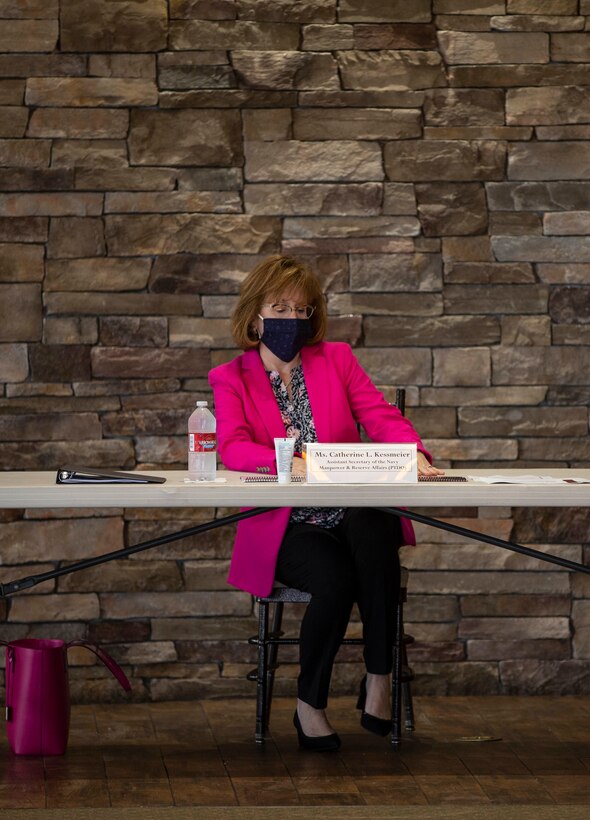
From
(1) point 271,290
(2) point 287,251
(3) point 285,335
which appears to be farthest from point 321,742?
(2) point 287,251

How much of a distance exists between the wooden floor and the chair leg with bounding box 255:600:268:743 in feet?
0.16

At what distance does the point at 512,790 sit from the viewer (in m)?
2.72

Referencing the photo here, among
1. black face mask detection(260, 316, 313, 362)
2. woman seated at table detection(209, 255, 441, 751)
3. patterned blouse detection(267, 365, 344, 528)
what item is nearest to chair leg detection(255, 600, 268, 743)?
woman seated at table detection(209, 255, 441, 751)

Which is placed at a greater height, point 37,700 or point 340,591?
point 340,591

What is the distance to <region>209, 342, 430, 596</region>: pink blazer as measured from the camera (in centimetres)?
301

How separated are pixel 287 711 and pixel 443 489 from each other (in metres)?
1.23

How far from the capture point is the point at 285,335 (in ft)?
10.4

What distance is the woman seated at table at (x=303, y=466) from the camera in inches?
116

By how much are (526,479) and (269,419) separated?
2.47ft

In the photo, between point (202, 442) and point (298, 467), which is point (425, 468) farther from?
point (202, 442)

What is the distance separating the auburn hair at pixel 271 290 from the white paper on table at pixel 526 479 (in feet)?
2.25

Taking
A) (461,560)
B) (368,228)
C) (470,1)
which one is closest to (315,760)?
(461,560)

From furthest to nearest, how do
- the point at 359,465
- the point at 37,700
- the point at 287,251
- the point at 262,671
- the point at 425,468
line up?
the point at 287,251 → the point at 262,671 → the point at 37,700 → the point at 425,468 → the point at 359,465

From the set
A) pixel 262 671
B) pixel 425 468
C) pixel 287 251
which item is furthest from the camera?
pixel 287 251
